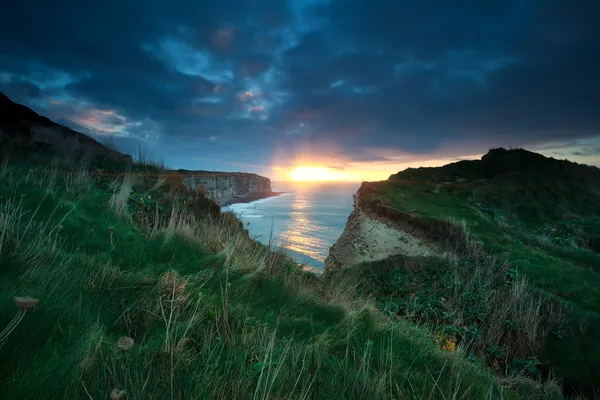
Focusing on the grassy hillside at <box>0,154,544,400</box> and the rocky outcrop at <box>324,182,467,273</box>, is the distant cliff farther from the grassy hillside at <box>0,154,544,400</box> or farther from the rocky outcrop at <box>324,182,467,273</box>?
the grassy hillside at <box>0,154,544,400</box>

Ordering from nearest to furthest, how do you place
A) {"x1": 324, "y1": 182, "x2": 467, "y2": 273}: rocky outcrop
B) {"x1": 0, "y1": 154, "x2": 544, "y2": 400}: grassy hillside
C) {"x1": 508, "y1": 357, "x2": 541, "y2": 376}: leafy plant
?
{"x1": 0, "y1": 154, "x2": 544, "y2": 400}: grassy hillside < {"x1": 508, "y1": 357, "x2": 541, "y2": 376}: leafy plant < {"x1": 324, "y1": 182, "x2": 467, "y2": 273}: rocky outcrop

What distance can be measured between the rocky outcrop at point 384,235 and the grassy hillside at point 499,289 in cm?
17

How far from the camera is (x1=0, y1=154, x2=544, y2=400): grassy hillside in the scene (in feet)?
5.79

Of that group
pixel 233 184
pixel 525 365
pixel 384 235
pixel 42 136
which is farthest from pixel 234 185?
pixel 525 365

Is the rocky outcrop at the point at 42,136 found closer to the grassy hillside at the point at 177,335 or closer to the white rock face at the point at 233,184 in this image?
the grassy hillside at the point at 177,335

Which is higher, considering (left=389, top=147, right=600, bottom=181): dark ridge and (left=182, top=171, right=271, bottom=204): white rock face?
(left=389, top=147, right=600, bottom=181): dark ridge

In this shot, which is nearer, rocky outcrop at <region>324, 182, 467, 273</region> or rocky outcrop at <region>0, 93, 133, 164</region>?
rocky outcrop at <region>0, 93, 133, 164</region>

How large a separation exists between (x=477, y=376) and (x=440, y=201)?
18.6 m

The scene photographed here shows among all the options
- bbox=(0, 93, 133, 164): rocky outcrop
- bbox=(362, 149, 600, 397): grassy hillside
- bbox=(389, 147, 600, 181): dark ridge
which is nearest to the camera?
bbox=(362, 149, 600, 397): grassy hillside

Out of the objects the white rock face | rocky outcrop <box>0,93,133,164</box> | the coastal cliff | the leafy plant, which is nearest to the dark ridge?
the coastal cliff

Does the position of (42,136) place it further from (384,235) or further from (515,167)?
(515,167)

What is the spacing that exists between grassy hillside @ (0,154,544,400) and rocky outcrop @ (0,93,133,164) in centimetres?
992

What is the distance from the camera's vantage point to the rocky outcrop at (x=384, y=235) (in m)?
14.8

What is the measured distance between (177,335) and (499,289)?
10.1 m
